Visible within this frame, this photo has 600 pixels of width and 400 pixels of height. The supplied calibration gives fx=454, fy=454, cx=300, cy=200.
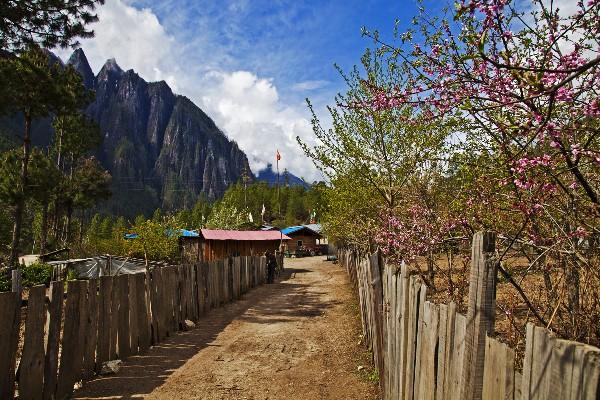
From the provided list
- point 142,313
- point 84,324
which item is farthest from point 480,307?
point 142,313

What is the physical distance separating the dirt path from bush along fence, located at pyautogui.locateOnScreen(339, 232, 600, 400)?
1.94 m

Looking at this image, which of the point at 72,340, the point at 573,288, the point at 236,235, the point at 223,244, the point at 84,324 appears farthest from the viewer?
the point at 236,235

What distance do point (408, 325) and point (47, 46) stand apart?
1253cm

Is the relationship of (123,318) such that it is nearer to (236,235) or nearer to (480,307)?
(480,307)

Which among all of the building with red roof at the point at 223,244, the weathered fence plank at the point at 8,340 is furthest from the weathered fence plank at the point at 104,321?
the building with red roof at the point at 223,244

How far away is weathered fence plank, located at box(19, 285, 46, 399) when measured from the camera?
205 inches

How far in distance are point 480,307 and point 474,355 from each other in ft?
0.89

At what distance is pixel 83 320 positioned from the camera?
251 inches

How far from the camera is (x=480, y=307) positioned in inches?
100

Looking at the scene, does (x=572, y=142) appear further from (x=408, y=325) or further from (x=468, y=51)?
(x=408, y=325)

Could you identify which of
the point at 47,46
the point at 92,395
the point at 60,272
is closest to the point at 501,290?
the point at 92,395

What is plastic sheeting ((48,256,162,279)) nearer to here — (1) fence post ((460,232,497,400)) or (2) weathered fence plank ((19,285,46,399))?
(2) weathered fence plank ((19,285,46,399))

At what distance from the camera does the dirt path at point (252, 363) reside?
6.19m

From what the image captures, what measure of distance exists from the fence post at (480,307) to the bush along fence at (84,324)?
478 cm
